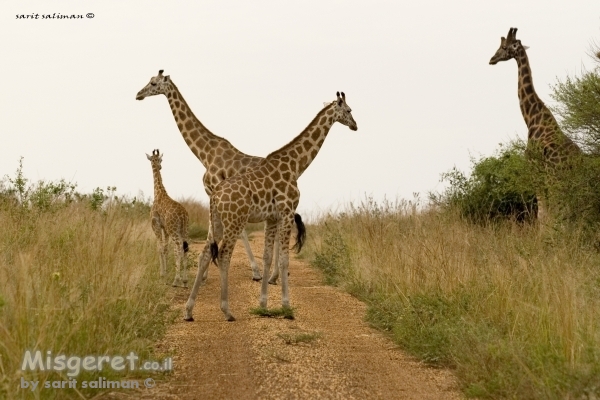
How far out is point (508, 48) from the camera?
667 inches

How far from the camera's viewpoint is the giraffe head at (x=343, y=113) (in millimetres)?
13062

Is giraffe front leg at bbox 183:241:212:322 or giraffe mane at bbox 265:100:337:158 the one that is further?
giraffe mane at bbox 265:100:337:158

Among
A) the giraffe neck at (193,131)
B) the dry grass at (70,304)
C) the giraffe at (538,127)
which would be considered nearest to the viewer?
the dry grass at (70,304)

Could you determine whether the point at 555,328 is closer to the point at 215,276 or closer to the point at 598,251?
the point at 598,251

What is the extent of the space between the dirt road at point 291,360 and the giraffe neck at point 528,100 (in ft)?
21.5

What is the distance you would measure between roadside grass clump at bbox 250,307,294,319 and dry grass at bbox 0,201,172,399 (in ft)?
3.62

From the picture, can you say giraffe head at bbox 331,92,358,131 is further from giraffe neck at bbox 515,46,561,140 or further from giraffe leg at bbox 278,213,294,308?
giraffe neck at bbox 515,46,561,140

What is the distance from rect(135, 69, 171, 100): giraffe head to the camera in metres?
14.5

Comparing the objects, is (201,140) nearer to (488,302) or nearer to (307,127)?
(307,127)

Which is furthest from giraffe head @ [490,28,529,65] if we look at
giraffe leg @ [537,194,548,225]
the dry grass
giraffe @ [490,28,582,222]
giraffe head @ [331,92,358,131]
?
→ the dry grass

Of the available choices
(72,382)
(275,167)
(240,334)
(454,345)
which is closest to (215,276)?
(275,167)

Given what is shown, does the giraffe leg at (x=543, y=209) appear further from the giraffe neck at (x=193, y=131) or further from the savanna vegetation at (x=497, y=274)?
the giraffe neck at (x=193, y=131)

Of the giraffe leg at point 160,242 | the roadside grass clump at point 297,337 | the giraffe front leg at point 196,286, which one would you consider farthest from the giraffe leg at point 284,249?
the giraffe leg at point 160,242

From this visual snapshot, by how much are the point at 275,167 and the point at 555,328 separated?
5.21 metres
